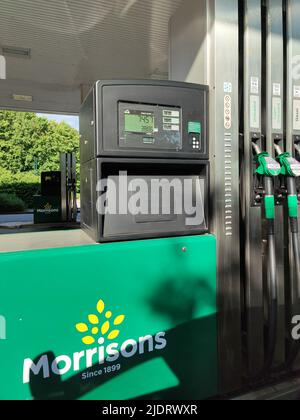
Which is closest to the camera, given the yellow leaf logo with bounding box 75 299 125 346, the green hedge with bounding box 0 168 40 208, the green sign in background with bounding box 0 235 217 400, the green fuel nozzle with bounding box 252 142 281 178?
the green sign in background with bounding box 0 235 217 400

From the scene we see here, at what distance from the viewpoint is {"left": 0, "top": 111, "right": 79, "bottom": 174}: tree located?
24.4 metres

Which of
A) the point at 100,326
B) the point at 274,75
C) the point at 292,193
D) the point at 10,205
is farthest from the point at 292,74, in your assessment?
the point at 10,205

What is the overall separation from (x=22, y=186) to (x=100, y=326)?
20602 millimetres

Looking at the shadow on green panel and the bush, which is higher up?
the bush

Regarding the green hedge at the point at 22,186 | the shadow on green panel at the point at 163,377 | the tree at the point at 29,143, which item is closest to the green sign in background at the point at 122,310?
the shadow on green panel at the point at 163,377

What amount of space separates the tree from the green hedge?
7.86 ft

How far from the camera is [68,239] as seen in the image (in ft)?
5.45

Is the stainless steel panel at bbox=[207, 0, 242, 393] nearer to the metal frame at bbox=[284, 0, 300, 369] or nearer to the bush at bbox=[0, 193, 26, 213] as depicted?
the metal frame at bbox=[284, 0, 300, 369]

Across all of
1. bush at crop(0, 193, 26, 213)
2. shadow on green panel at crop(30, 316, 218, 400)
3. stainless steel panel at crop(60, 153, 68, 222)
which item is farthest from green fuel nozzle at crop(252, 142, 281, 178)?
bush at crop(0, 193, 26, 213)

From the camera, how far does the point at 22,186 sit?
2048 cm

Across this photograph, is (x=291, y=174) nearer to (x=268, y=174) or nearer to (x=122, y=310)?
(x=268, y=174)

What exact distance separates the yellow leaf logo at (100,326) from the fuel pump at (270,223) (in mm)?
819

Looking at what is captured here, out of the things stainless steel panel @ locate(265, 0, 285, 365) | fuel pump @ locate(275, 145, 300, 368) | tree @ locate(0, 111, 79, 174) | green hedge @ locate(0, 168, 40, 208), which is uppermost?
tree @ locate(0, 111, 79, 174)

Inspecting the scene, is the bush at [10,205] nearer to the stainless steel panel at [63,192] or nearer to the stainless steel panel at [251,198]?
the stainless steel panel at [63,192]
